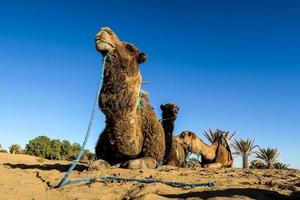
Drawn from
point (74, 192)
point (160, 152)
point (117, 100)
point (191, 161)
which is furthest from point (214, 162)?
point (74, 192)

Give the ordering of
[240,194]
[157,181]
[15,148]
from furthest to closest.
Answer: [15,148]
[157,181]
[240,194]

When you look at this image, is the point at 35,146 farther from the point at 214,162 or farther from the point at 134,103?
the point at 134,103

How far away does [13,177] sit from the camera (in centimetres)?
712

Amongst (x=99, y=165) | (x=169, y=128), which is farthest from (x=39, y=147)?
(x=99, y=165)

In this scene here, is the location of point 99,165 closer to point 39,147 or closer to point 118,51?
point 118,51

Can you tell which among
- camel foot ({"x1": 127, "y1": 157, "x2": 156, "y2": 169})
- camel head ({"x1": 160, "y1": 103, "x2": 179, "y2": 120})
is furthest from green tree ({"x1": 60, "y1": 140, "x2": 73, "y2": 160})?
camel foot ({"x1": 127, "y1": 157, "x2": 156, "y2": 169})

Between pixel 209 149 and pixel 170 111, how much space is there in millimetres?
3056

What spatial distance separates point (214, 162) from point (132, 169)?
5.19m

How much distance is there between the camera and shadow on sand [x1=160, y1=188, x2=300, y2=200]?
4453mm

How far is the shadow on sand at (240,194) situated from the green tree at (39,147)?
4558 centimetres

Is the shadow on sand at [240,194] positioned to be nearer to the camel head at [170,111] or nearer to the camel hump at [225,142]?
the camel head at [170,111]

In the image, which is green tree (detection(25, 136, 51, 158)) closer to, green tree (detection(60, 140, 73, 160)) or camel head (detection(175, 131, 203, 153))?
green tree (detection(60, 140, 73, 160))

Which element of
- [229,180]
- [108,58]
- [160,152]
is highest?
[108,58]

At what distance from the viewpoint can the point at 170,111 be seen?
918 centimetres
